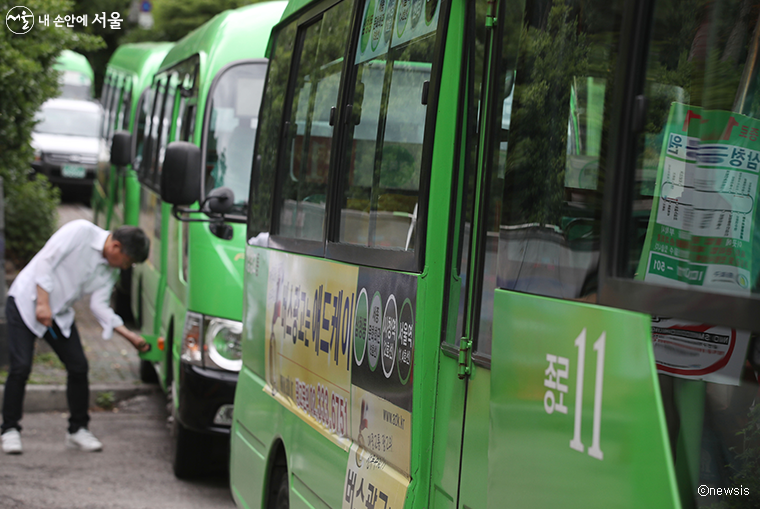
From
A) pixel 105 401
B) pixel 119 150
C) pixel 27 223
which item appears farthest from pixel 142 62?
pixel 105 401

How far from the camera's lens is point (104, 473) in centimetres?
659

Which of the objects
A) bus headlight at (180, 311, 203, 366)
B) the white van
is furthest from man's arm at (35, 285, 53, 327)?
the white van

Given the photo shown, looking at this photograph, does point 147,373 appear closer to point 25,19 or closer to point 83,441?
point 83,441

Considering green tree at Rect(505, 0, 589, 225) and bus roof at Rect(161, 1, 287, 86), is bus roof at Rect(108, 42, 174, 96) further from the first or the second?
green tree at Rect(505, 0, 589, 225)

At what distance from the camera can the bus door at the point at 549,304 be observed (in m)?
1.79

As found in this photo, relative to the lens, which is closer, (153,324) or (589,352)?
(589,352)

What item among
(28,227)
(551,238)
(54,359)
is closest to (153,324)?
(54,359)

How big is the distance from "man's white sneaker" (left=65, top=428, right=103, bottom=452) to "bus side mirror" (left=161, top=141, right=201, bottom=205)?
2.01m

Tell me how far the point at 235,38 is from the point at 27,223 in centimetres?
628

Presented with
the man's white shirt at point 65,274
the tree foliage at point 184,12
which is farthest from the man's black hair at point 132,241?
the tree foliage at point 184,12

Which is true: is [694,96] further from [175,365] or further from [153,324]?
[153,324]

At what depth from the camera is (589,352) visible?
6.21ft

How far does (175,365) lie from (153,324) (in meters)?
1.67

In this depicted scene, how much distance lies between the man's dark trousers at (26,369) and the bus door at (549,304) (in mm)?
5008
